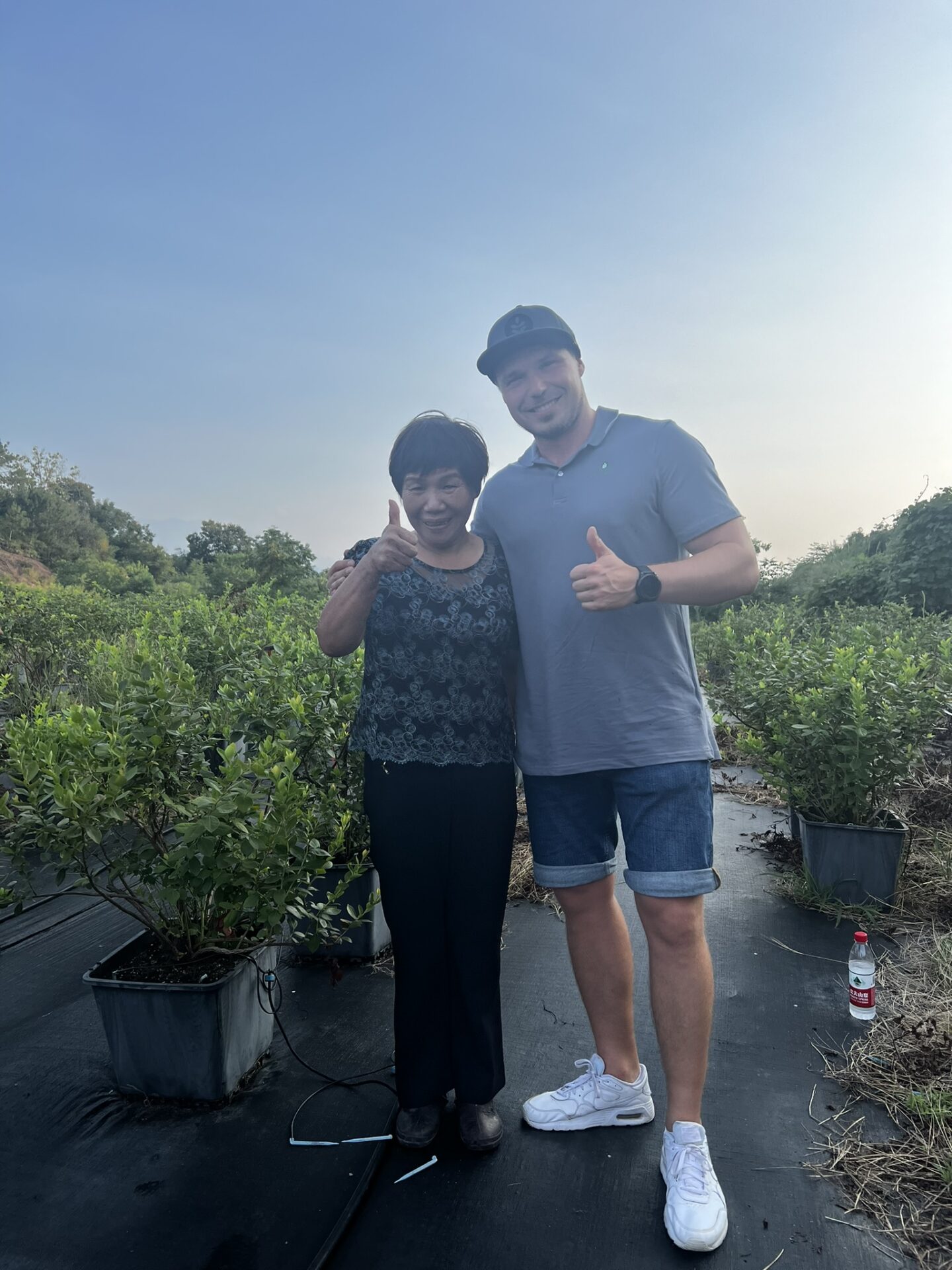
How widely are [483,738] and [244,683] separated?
1.83 meters

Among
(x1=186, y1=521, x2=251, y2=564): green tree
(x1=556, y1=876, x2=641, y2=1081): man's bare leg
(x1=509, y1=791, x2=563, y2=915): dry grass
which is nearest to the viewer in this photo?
(x1=556, y1=876, x2=641, y2=1081): man's bare leg

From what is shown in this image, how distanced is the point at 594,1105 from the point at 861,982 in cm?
104

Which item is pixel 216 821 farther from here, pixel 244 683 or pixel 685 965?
pixel 244 683

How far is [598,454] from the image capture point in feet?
6.24

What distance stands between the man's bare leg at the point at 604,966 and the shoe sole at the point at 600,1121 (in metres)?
0.09

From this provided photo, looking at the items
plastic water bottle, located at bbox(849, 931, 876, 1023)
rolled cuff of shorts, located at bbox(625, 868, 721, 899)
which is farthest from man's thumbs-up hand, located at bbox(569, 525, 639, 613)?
A: plastic water bottle, located at bbox(849, 931, 876, 1023)

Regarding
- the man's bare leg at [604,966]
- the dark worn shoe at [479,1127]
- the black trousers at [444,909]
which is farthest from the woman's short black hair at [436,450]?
the dark worn shoe at [479,1127]

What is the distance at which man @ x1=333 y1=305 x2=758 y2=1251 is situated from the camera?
1748mm

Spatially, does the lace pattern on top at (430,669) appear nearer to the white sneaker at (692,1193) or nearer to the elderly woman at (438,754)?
the elderly woman at (438,754)

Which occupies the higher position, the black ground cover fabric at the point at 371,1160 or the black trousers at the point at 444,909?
the black trousers at the point at 444,909

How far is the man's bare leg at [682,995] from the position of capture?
176cm

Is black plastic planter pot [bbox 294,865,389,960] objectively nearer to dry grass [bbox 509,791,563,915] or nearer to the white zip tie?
dry grass [bbox 509,791,563,915]

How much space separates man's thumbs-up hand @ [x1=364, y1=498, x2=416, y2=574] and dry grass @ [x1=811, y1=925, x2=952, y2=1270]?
5.67 ft

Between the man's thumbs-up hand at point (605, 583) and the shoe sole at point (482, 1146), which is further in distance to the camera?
the shoe sole at point (482, 1146)
